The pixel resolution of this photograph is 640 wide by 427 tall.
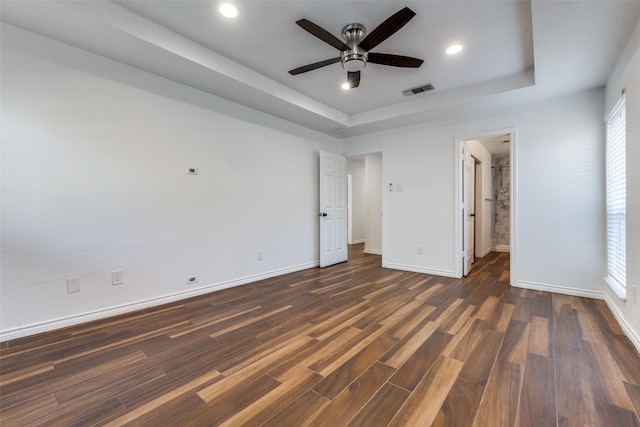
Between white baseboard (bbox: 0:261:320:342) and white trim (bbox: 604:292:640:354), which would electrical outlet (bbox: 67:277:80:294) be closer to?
white baseboard (bbox: 0:261:320:342)

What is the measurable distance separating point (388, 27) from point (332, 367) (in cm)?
247

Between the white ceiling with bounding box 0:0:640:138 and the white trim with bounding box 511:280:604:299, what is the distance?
2317 millimetres

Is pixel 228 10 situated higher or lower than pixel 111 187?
higher

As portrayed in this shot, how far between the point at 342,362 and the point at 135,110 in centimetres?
302

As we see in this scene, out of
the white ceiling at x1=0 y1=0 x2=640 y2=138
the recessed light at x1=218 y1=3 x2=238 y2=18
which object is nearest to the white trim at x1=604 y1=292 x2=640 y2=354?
the white ceiling at x1=0 y1=0 x2=640 y2=138

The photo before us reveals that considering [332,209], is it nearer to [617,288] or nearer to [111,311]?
[111,311]

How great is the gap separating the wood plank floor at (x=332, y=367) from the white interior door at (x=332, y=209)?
1968mm

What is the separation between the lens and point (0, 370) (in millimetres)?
1772

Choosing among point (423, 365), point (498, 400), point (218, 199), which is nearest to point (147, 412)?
point (423, 365)

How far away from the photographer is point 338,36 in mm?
2523

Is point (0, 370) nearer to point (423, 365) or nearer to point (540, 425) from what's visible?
point (423, 365)

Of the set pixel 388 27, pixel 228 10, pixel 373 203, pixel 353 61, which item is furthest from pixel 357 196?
pixel 228 10

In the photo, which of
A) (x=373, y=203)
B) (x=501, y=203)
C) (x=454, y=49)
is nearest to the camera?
(x=454, y=49)

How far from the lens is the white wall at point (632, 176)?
2.02 metres
